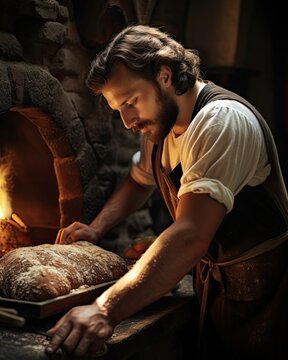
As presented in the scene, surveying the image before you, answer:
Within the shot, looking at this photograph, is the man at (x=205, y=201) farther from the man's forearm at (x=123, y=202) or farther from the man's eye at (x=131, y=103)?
the man's forearm at (x=123, y=202)

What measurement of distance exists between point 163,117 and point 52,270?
792mm

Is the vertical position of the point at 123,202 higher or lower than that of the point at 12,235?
higher

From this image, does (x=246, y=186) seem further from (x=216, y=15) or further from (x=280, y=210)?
(x=216, y=15)

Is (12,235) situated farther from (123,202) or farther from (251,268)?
(251,268)

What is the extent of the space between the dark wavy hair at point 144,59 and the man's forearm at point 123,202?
811 mm

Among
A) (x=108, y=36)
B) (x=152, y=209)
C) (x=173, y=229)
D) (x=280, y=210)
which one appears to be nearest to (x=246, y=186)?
(x=280, y=210)

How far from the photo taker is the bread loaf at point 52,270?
2012 mm

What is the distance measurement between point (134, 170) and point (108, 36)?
2.45 ft

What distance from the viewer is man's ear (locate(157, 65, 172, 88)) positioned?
7.75 feet

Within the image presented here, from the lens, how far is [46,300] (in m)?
1.99

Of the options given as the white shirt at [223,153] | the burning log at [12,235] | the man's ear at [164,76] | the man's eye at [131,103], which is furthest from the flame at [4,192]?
the white shirt at [223,153]

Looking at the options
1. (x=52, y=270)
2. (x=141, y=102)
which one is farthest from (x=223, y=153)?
(x=52, y=270)

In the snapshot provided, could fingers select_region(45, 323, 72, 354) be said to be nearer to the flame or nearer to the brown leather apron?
the brown leather apron

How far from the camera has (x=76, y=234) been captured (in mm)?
2756
